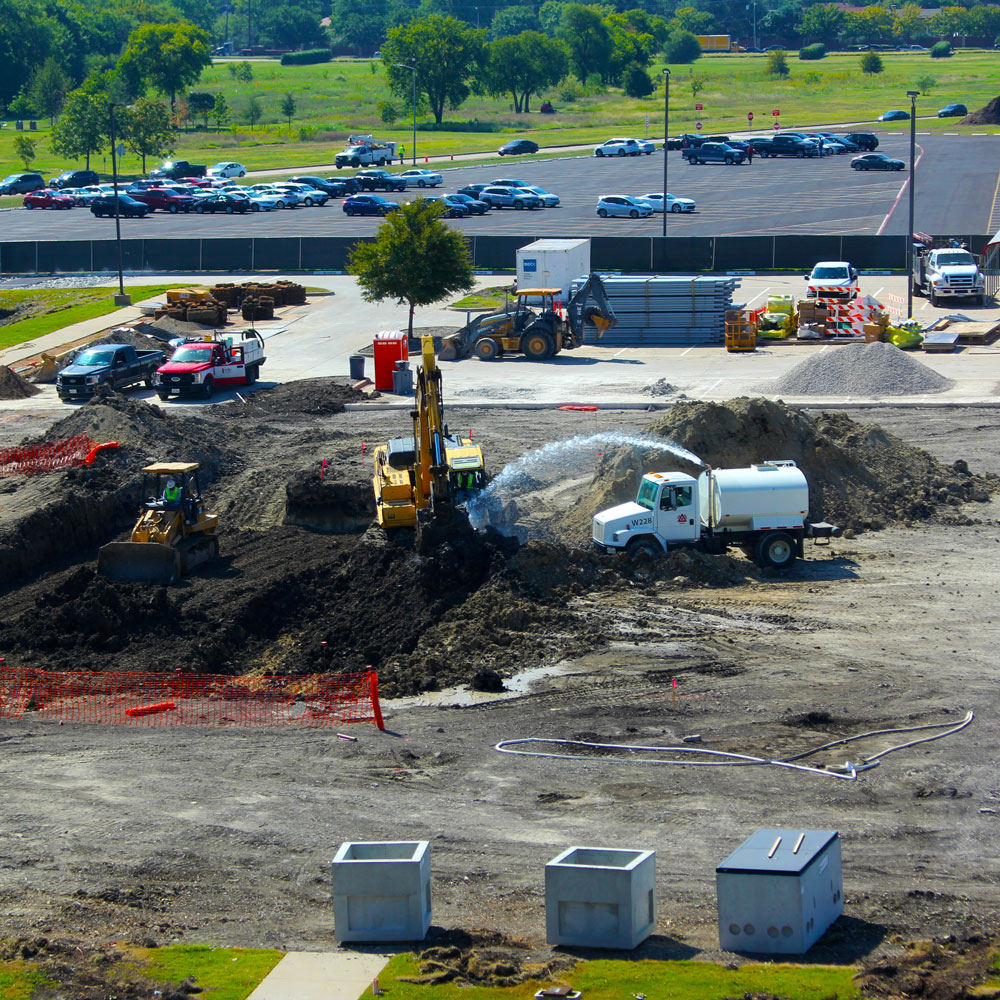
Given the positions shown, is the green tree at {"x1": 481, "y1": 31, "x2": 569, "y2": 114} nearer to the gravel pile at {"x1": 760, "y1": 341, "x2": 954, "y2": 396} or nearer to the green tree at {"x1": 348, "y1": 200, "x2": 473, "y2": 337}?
the green tree at {"x1": 348, "y1": 200, "x2": 473, "y2": 337}

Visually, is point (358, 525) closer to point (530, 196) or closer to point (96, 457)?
point (96, 457)

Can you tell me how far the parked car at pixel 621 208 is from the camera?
7294 cm

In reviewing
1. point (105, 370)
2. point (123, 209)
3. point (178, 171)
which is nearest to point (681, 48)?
point (178, 171)

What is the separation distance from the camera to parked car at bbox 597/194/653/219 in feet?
239

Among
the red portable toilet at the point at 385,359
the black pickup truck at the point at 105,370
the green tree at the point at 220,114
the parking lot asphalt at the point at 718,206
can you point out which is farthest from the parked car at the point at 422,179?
the green tree at the point at 220,114

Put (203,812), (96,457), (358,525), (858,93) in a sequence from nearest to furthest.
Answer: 1. (203,812)
2. (358,525)
3. (96,457)
4. (858,93)

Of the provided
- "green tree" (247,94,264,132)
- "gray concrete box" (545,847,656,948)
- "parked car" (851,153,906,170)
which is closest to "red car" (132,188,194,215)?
"parked car" (851,153,906,170)

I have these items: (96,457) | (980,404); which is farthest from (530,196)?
(96,457)

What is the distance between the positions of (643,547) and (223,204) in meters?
64.1

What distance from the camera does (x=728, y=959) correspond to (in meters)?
12.3

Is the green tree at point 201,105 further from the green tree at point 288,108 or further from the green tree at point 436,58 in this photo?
the green tree at point 436,58

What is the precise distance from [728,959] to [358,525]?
1798 cm

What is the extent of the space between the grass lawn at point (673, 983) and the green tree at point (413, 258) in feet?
115

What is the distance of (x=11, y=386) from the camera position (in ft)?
138
